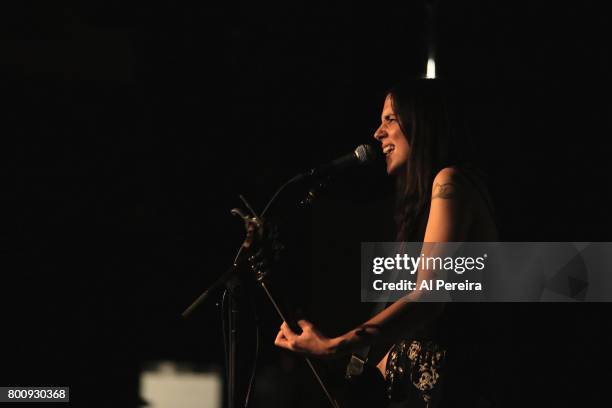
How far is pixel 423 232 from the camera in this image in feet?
6.47

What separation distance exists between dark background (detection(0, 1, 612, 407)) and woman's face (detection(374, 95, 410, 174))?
92 centimetres

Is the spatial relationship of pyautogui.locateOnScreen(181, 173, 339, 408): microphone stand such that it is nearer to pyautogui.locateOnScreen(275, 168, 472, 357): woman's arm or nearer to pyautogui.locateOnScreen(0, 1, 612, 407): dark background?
pyautogui.locateOnScreen(275, 168, 472, 357): woman's arm

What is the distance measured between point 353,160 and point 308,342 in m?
0.49

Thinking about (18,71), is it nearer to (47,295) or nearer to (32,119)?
(32,119)

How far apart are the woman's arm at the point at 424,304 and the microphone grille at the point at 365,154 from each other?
0.63ft

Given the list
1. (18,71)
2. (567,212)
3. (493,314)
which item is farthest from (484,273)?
(18,71)

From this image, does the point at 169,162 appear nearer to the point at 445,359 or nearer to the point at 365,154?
the point at 365,154

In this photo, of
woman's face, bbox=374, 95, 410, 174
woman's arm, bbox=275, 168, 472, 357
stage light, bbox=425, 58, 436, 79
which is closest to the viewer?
woman's arm, bbox=275, 168, 472, 357

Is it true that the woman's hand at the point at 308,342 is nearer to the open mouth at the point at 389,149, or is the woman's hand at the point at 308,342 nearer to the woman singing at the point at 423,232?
the woman singing at the point at 423,232

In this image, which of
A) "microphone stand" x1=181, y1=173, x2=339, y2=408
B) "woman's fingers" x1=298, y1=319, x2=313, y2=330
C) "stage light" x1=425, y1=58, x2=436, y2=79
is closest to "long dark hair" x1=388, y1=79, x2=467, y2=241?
"microphone stand" x1=181, y1=173, x2=339, y2=408

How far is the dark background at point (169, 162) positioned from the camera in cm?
300

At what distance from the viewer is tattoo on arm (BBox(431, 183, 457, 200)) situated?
1781 millimetres

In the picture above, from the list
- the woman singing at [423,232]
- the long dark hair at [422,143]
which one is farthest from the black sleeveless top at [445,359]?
the long dark hair at [422,143]

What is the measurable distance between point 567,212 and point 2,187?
2216mm
